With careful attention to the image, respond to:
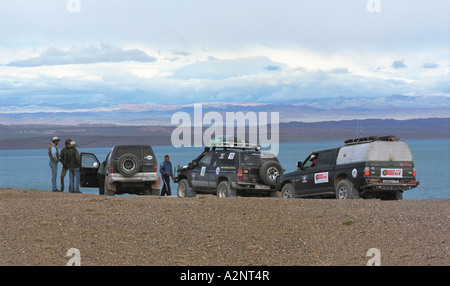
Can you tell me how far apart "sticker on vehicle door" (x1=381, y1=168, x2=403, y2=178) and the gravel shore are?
230 centimetres

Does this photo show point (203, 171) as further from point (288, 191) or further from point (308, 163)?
point (308, 163)

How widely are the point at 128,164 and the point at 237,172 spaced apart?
14.0ft

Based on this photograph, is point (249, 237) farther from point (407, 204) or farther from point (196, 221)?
point (407, 204)

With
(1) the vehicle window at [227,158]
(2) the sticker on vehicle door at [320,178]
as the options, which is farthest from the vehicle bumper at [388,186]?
(1) the vehicle window at [227,158]

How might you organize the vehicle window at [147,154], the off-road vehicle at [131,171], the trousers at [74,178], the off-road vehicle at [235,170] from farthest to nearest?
the trousers at [74,178] < the vehicle window at [147,154] < the off-road vehicle at [131,171] < the off-road vehicle at [235,170]

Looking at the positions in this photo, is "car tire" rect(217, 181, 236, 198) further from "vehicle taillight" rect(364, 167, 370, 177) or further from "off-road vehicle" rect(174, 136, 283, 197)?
"vehicle taillight" rect(364, 167, 370, 177)

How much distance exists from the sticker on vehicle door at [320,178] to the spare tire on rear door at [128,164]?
6.58m

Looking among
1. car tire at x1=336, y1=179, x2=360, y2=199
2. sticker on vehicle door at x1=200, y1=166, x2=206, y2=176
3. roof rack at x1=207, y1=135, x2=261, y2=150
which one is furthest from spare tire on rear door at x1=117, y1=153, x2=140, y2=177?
car tire at x1=336, y1=179, x2=360, y2=199

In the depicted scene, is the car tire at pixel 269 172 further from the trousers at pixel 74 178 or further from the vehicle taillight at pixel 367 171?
the trousers at pixel 74 178

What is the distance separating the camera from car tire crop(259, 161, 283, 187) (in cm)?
2406

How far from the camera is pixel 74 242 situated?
15000 millimetres

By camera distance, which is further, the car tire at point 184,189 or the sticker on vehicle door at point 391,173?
the car tire at point 184,189

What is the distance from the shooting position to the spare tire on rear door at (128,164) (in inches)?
Answer: 1023
